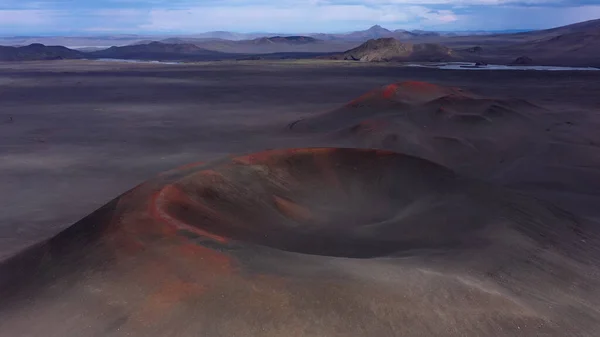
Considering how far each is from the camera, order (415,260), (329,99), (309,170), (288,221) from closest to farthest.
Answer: (415,260) < (288,221) < (309,170) < (329,99)

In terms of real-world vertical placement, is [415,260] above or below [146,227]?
below

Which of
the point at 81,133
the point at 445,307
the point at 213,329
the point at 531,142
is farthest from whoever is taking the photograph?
the point at 81,133

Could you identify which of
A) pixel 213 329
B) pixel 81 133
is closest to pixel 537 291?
pixel 213 329

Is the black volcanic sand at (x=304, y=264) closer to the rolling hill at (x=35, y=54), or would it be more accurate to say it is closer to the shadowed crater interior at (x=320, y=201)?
the shadowed crater interior at (x=320, y=201)

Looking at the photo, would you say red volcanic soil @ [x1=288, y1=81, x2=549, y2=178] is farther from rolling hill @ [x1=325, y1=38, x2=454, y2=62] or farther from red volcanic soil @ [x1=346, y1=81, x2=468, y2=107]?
rolling hill @ [x1=325, y1=38, x2=454, y2=62]

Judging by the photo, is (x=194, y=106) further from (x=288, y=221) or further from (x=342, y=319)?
(x=342, y=319)

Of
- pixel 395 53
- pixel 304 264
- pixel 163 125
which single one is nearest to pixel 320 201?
pixel 304 264
